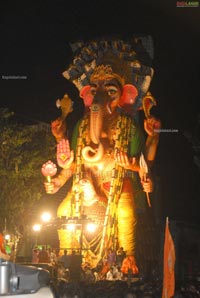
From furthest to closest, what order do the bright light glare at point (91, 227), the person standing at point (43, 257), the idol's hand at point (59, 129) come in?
the idol's hand at point (59, 129) < the bright light glare at point (91, 227) < the person standing at point (43, 257)

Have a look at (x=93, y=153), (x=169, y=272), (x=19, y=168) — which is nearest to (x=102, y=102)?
(x=93, y=153)

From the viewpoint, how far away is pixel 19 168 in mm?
24625

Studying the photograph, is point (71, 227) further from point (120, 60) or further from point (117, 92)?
point (120, 60)

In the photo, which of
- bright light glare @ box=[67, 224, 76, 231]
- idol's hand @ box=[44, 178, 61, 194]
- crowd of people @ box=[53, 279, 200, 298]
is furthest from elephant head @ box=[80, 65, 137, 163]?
crowd of people @ box=[53, 279, 200, 298]

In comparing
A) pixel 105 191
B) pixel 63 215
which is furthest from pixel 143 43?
pixel 63 215

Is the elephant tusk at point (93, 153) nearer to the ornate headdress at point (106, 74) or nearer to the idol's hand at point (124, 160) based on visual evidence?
the idol's hand at point (124, 160)

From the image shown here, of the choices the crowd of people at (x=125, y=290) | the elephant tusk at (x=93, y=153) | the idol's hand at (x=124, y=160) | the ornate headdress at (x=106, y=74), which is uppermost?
the ornate headdress at (x=106, y=74)

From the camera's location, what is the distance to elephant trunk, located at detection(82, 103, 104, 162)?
22.3m

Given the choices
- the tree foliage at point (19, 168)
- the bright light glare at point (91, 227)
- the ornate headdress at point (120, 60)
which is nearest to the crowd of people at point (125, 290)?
the bright light glare at point (91, 227)

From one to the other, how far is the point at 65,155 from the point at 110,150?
191 cm

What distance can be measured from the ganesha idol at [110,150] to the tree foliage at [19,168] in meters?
1.91

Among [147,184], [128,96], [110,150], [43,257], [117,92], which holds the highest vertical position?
[117,92]

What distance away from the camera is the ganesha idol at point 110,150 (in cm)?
2188

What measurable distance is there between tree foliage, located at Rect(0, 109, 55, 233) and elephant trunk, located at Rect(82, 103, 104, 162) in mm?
3235
